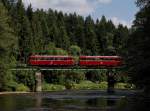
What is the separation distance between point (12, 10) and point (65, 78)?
31.7 metres

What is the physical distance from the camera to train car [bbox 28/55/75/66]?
129 meters

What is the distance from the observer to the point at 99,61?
435ft

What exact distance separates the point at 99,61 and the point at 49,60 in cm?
1336

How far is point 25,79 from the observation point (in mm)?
133625

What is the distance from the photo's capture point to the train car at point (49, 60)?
424 feet

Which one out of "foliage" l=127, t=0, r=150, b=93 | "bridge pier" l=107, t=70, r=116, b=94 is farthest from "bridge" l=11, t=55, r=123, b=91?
"foliage" l=127, t=0, r=150, b=93

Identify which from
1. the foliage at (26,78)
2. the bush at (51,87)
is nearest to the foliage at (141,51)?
the foliage at (26,78)

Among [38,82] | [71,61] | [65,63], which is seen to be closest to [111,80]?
[71,61]

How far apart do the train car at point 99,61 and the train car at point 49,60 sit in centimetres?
333

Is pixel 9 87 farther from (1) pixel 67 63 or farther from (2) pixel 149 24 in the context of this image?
(2) pixel 149 24

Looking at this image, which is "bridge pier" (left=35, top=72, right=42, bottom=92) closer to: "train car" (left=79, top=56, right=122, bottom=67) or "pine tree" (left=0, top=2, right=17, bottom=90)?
"train car" (left=79, top=56, right=122, bottom=67)

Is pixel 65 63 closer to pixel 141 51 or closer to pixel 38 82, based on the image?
pixel 38 82

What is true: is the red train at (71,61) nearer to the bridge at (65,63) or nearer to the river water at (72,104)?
the bridge at (65,63)

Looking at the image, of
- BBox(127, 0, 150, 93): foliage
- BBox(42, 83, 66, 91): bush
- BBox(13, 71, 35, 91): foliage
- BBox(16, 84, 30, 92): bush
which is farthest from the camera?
BBox(42, 83, 66, 91): bush
